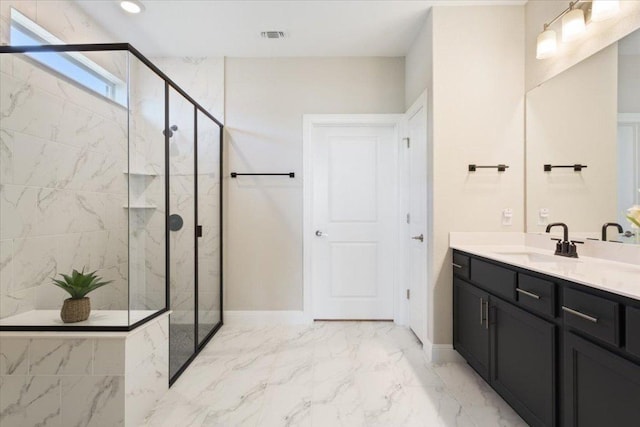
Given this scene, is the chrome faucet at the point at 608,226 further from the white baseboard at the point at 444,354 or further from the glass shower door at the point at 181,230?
the glass shower door at the point at 181,230

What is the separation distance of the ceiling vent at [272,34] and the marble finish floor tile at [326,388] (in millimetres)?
2721

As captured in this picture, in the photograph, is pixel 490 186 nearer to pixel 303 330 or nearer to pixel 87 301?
pixel 303 330

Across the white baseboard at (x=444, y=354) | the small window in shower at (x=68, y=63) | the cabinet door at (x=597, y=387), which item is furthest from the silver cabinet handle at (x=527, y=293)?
the small window in shower at (x=68, y=63)

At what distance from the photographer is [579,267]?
1673mm

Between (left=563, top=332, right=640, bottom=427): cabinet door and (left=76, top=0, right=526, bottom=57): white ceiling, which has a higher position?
(left=76, top=0, right=526, bottom=57): white ceiling

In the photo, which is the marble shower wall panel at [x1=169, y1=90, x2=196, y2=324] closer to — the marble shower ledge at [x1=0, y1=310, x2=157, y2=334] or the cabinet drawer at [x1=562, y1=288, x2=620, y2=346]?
the marble shower ledge at [x1=0, y1=310, x2=157, y2=334]

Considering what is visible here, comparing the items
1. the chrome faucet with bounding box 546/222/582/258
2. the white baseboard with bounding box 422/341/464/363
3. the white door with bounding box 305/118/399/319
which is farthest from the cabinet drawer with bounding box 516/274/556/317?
the white door with bounding box 305/118/399/319

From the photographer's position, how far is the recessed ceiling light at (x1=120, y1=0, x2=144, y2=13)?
249 centimetres

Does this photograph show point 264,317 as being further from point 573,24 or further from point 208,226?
point 573,24

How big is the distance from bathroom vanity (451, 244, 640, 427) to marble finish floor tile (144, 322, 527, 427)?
235 millimetres

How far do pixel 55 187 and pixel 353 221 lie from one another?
246cm

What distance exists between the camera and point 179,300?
256 centimetres

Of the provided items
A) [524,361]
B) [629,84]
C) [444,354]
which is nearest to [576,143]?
[629,84]

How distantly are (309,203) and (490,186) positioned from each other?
164 centimetres
